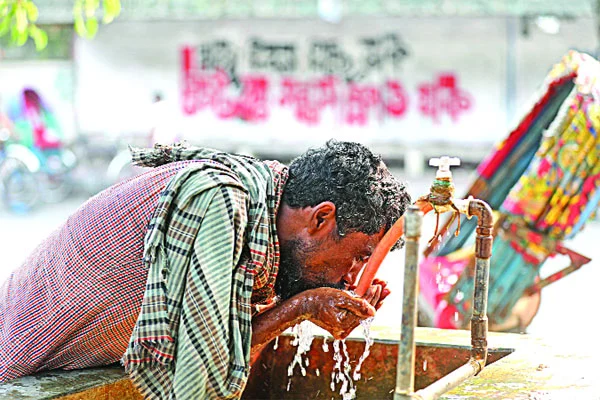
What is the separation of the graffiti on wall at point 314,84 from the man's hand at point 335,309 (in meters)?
11.4

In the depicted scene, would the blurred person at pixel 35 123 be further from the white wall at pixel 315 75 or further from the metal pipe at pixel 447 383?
the metal pipe at pixel 447 383

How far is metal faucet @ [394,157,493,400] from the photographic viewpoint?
192 centimetres

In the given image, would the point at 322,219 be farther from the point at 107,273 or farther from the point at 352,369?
the point at 352,369

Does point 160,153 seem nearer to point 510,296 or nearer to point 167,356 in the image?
point 167,356

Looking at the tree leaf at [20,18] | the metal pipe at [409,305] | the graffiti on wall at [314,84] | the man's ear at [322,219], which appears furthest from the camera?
the graffiti on wall at [314,84]

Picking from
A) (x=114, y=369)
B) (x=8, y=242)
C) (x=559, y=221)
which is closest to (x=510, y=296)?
(x=559, y=221)

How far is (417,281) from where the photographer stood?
194 cm

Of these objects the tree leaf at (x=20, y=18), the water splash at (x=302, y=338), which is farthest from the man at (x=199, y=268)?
the tree leaf at (x=20, y=18)

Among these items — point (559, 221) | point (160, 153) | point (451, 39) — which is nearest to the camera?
point (160, 153)

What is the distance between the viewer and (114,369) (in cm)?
275

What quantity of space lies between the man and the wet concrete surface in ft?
2.97

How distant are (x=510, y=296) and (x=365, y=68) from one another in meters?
9.40

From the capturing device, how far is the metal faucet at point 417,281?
1.92m

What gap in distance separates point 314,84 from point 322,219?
1176 centimetres
